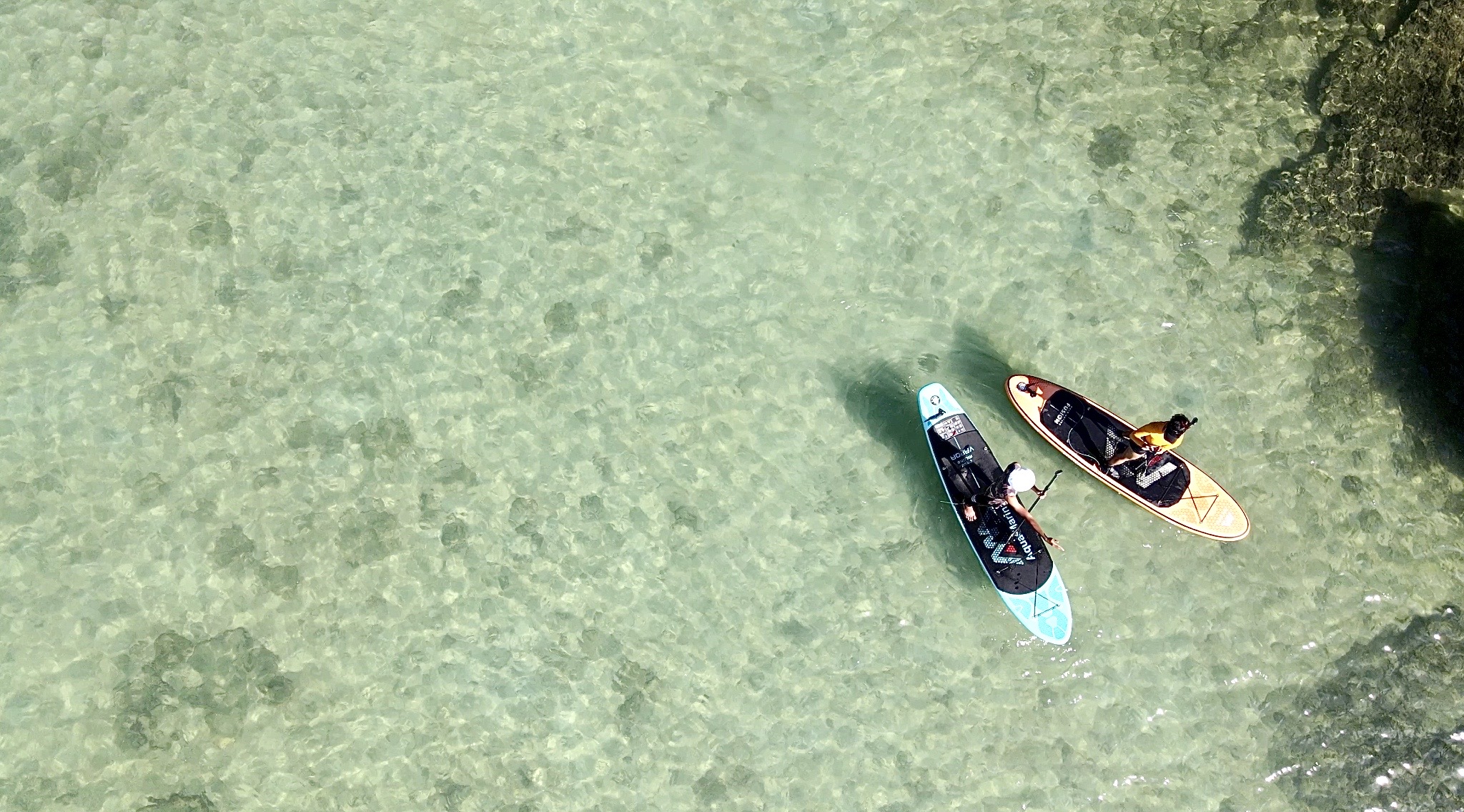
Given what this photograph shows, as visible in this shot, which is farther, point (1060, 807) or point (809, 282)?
point (809, 282)

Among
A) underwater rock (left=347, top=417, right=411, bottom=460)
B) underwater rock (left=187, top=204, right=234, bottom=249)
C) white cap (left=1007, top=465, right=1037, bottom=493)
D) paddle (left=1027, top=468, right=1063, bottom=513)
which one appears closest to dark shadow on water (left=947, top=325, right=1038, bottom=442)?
paddle (left=1027, top=468, right=1063, bottom=513)

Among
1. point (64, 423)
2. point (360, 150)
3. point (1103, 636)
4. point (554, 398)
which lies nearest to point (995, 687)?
point (1103, 636)

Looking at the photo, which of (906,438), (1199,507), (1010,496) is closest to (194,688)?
(906,438)

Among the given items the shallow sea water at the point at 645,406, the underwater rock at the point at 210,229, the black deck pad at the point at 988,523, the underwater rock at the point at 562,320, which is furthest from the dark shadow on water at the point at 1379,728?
the underwater rock at the point at 210,229

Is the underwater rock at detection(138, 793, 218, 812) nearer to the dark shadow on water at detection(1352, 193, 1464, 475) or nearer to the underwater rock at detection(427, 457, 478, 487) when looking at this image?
the underwater rock at detection(427, 457, 478, 487)

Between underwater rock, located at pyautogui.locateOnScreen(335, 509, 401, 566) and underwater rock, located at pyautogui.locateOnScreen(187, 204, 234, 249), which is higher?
underwater rock, located at pyautogui.locateOnScreen(187, 204, 234, 249)

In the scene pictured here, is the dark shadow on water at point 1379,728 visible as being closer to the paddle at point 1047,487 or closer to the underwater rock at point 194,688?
the paddle at point 1047,487

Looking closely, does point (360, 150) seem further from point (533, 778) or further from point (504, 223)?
point (533, 778)
